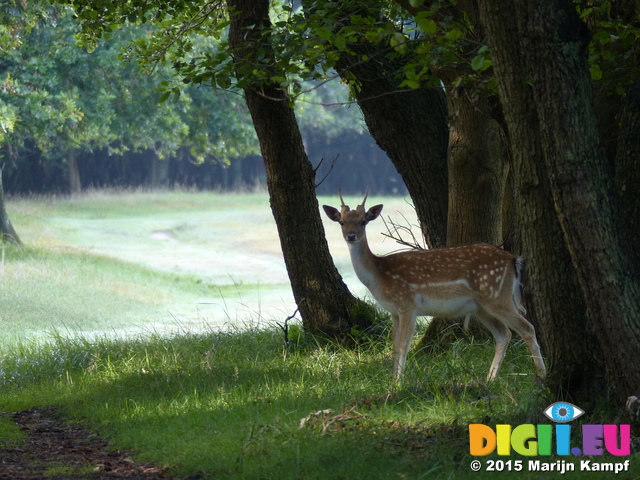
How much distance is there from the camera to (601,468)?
4.98 meters

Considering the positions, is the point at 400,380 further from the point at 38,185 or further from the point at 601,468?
the point at 38,185

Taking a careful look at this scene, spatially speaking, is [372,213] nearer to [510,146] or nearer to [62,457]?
[510,146]

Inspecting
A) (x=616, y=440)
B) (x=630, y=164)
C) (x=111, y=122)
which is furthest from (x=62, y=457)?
(x=111, y=122)

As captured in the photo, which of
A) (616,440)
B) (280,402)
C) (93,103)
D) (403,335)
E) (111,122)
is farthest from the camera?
(111,122)

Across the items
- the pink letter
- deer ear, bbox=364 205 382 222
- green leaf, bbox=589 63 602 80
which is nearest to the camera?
the pink letter

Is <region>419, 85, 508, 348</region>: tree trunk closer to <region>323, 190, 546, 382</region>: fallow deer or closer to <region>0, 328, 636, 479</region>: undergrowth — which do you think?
<region>0, 328, 636, 479</region>: undergrowth

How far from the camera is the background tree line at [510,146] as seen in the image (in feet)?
16.6

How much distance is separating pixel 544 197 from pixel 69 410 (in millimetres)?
4287

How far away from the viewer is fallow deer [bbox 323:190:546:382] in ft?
25.8

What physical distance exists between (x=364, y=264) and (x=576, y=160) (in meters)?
3.54

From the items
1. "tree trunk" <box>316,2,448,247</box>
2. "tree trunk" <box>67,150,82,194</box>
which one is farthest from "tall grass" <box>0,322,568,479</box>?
"tree trunk" <box>67,150,82,194</box>

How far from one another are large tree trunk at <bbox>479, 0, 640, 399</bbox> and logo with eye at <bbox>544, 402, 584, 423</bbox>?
0.43 meters

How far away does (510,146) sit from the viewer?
601 cm

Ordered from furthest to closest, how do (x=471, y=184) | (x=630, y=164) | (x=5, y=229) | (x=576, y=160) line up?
1. (x=5, y=229)
2. (x=471, y=184)
3. (x=630, y=164)
4. (x=576, y=160)
